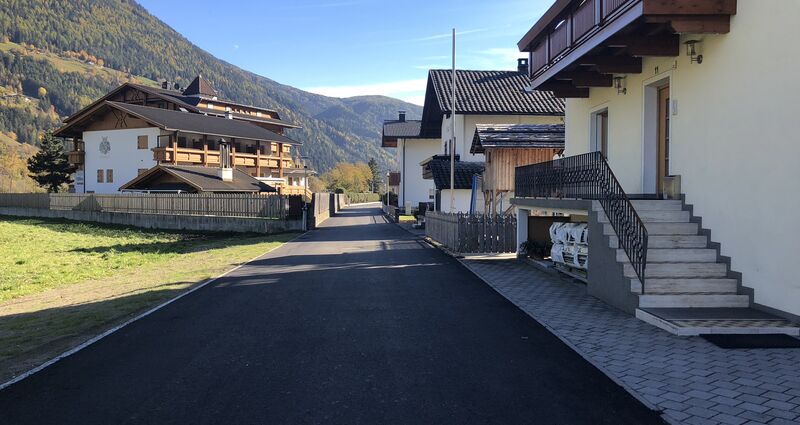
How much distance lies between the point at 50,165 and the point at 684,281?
64.4 m

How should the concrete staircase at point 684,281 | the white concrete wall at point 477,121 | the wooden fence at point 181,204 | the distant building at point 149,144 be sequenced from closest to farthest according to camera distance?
the concrete staircase at point 684,281
the wooden fence at point 181,204
the white concrete wall at point 477,121
the distant building at point 149,144

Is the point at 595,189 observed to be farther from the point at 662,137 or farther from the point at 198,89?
the point at 198,89

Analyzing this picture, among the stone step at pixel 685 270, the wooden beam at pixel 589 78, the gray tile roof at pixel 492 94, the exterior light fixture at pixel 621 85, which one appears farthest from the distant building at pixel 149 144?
the stone step at pixel 685 270

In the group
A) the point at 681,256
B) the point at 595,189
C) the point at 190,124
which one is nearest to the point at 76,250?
the point at 595,189

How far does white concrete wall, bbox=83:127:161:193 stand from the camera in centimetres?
5150

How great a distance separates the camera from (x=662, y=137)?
1142cm

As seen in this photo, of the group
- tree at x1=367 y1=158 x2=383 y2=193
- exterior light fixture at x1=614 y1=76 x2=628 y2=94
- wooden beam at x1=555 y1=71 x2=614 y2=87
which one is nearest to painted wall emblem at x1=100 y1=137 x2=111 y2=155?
wooden beam at x1=555 y1=71 x2=614 y2=87

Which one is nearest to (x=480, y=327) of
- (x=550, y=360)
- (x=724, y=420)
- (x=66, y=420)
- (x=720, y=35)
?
(x=550, y=360)

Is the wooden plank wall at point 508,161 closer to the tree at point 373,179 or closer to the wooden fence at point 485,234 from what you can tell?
the wooden fence at point 485,234

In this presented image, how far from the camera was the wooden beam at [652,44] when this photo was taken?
982cm

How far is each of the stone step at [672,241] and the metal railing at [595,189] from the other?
175 mm

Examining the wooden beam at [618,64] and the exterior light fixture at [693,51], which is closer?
the exterior light fixture at [693,51]

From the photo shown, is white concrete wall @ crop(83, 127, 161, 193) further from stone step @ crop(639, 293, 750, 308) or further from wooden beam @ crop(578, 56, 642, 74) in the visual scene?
stone step @ crop(639, 293, 750, 308)

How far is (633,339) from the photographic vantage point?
7070 millimetres
